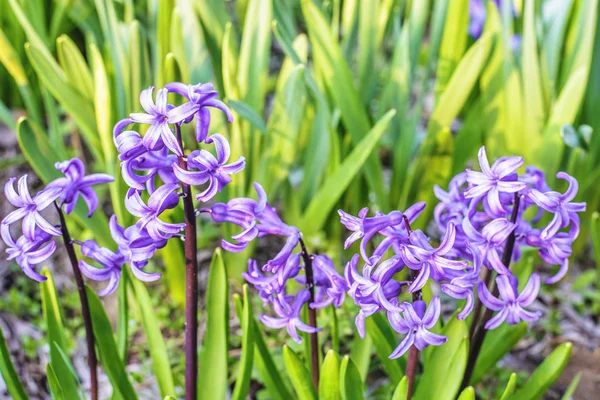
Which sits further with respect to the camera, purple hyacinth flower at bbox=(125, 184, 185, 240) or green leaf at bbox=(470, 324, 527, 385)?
green leaf at bbox=(470, 324, 527, 385)

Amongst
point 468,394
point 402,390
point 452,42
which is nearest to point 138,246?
point 402,390

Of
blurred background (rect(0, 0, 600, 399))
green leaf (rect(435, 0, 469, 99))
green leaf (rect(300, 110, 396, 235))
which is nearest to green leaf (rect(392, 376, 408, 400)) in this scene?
blurred background (rect(0, 0, 600, 399))

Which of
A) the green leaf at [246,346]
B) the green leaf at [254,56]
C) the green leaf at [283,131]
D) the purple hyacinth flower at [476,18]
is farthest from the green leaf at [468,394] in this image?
the purple hyacinth flower at [476,18]

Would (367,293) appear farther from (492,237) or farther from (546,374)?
(546,374)

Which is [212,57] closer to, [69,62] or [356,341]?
[69,62]

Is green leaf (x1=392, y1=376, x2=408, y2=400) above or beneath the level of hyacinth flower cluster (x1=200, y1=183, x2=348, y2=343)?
beneath

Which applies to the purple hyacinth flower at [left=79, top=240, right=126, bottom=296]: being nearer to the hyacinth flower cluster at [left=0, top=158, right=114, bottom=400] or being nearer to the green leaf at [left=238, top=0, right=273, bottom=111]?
the hyacinth flower cluster at [left=0, top=158, right=114, bottom=400]
